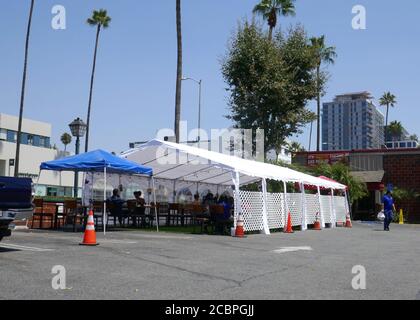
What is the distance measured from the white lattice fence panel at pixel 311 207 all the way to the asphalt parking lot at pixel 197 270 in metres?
11.0

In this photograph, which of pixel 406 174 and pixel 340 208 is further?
pixel 406 174

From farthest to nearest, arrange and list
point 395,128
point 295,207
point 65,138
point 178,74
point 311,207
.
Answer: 1. point 395,128
2. point 65,138
3. point 178,74
4. point 311,207
5. point 295,207

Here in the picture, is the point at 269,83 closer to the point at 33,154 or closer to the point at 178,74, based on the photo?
the point at 178,74

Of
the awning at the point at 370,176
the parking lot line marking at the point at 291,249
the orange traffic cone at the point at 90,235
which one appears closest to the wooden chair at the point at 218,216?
the parking lot line marking at the point at 291,249

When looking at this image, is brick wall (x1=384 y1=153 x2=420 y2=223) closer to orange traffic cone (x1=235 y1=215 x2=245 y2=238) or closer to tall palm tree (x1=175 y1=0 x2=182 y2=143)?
tall palm tree (x1=175 y1=0 x2=182 y2=143)

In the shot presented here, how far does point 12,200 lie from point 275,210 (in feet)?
41.3

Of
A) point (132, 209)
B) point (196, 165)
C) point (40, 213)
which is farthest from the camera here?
point (196, 165)

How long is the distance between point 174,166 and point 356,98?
129902 mm

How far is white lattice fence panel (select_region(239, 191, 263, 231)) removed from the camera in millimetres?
18594

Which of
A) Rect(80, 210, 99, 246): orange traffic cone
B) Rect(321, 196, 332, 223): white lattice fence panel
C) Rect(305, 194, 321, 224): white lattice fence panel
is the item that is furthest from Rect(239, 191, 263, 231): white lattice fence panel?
Rect(321, 196, 332, 223): white lattice fence panel

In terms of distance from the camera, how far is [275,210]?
69.3ft

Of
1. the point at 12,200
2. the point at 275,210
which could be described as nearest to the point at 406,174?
the point at 275,210

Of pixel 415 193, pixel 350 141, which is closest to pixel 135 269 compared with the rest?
pixel 415 193
